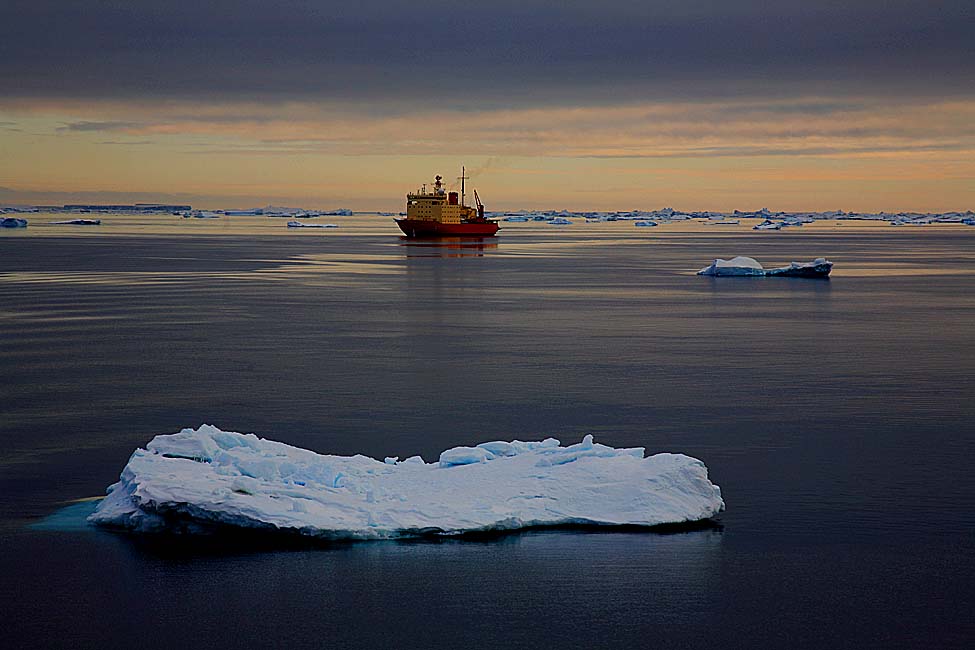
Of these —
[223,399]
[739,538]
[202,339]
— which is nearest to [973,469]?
[739,538]

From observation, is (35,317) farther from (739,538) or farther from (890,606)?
(890,606)

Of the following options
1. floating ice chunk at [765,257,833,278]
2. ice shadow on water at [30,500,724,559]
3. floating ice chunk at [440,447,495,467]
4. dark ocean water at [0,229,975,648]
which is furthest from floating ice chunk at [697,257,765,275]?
ice shadow on water at [30,500,724,559]

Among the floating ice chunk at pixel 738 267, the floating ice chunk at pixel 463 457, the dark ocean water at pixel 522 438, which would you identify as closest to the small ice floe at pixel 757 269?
the floating ice chunk at pixel 738 267

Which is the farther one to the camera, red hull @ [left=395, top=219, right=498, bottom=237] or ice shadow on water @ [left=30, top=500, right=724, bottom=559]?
red hull @ [left=395, top=219, right=498, bottom=237]

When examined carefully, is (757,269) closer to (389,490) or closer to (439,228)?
(389,490)

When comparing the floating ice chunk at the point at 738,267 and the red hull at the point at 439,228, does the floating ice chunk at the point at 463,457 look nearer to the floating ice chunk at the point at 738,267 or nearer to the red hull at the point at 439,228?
the floating ice chunk at the point at 738,267

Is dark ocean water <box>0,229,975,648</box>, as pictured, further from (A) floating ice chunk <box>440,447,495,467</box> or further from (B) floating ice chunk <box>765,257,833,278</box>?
(B) floating ice chunk <box>765,257,833,278</box>

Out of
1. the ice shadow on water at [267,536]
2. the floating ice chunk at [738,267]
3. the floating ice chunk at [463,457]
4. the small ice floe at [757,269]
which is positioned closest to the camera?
the ice shadow on water at [267,536]
